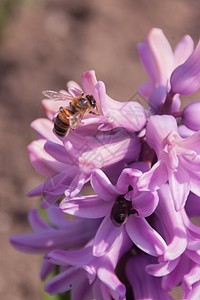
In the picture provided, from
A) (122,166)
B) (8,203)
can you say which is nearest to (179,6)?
(8,203)

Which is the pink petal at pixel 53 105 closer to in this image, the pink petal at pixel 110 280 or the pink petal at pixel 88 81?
the pink petal at pixel 88 81

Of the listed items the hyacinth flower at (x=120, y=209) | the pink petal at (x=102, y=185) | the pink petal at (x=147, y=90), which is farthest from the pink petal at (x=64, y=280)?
the pink petal at (x=147, y=90)

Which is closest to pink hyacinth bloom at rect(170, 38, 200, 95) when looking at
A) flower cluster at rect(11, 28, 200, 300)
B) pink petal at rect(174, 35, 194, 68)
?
flower cluster at rect(11, 28, 200, 300)

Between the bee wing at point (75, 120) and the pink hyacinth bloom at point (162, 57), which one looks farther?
the pink hyacinth bloom at point (162, 57)

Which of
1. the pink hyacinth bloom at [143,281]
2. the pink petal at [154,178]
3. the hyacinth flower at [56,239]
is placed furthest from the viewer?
the hyacinth flower at [56,239]

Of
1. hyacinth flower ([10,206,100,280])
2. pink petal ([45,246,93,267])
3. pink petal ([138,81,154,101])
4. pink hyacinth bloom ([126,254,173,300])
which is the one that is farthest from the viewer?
pink petal ([138,81,154,101])

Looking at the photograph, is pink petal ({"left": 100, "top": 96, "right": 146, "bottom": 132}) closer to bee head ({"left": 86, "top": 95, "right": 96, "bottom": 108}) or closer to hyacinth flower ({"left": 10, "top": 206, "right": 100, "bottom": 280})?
bee head ({"left": 86, "top": 95, "right": 96, "bottom": 108})

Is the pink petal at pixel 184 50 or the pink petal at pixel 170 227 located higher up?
the pink petal at pixel 184 50

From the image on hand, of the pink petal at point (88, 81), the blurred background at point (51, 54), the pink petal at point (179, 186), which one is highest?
the pink petal at point (88, 81)
